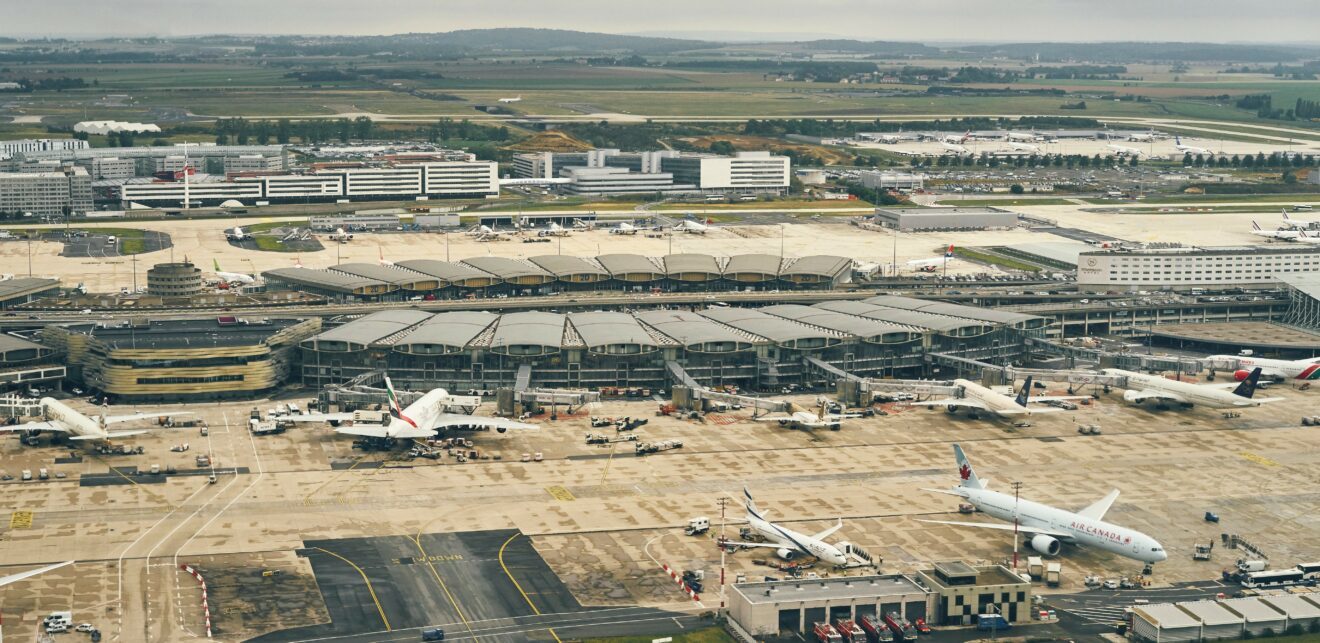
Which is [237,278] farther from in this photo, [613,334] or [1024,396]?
[1024,396]

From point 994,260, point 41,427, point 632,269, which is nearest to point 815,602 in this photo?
point 41,427

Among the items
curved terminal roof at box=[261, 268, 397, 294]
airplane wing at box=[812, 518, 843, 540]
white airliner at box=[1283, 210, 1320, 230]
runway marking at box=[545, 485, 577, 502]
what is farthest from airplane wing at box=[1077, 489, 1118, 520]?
white airliner at box=[1283, 210, 1320, 230]

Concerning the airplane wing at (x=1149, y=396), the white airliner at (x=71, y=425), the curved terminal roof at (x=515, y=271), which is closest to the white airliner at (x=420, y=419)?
the white airliner at (x=71, y=425)

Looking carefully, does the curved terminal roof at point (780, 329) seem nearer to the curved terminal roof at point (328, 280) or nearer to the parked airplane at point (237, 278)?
the curved terminal roof at point (328, 280)

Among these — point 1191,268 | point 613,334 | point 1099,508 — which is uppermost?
point 1191,268

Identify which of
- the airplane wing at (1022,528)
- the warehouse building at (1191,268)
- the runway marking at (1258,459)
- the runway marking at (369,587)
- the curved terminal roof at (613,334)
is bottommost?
the runway marking at (369,587)

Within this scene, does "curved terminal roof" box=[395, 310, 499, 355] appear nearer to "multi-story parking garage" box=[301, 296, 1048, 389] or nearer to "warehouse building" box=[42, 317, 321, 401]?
"multi-story parking garage" box=[301, 296, 1048, 389]
